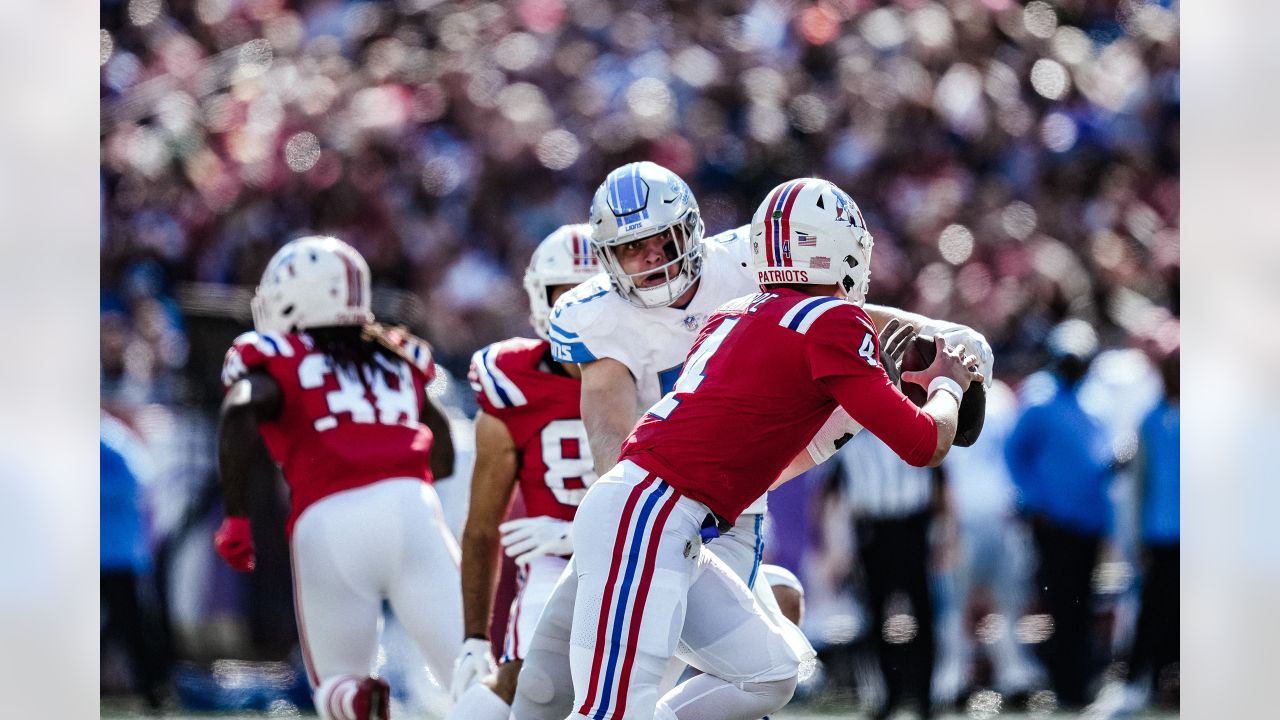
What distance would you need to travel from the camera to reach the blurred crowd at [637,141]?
5.45 m

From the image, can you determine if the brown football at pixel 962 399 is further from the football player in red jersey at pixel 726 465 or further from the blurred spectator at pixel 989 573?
the blurred spectator at pixel 989 573

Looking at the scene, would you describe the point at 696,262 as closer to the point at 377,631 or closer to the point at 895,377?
the point at 895,377

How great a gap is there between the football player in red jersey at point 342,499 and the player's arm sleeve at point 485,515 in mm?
430

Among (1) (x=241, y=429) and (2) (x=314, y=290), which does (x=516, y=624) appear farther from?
(2) (x=314, y=290)

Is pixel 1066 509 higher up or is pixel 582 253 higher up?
pixel 582 253

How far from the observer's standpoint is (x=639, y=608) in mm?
2572

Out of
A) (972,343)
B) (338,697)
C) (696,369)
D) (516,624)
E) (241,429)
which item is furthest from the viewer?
(241,429)

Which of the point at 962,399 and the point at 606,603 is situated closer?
the point at 606,603

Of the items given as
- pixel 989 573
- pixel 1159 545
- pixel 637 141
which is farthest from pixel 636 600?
pixel 637 141

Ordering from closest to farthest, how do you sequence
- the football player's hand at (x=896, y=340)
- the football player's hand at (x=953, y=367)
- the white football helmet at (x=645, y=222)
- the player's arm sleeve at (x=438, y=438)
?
the football player's hand at (x=953, y=367), the football player's hand at (x=896, y=340), the white football helmet at (x=645, y=222), the player's arm sleeve at (x=438, y=438)

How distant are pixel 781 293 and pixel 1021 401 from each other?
2.70 meters

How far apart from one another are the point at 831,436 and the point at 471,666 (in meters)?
0.98

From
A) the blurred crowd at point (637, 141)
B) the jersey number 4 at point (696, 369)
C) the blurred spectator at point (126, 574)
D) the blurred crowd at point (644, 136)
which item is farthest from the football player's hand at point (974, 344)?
the blurred spectator at point (126, 574)
